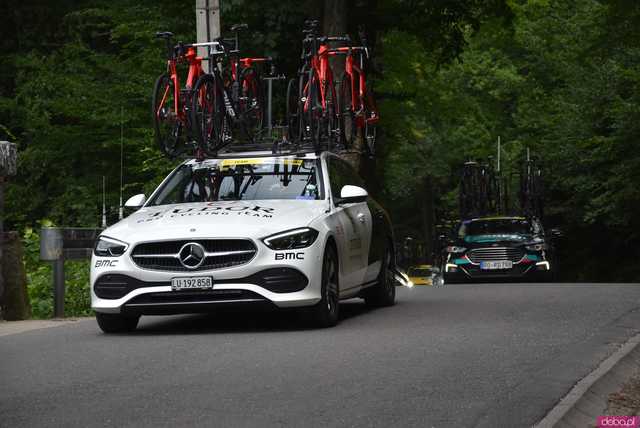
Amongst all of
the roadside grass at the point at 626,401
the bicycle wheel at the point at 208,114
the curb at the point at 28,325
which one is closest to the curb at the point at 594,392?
the roadside grass at the point at 626,401

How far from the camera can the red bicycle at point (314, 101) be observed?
Answer: 16641 millimetres

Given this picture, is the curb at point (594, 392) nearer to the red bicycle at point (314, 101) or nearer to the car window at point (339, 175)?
the car window at point (339, 175)

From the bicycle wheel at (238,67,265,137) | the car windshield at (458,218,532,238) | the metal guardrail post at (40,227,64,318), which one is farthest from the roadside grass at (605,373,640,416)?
the car windshield at (458,218,532,238)

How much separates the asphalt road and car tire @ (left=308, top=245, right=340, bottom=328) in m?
Result: 0.18

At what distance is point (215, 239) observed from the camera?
12.8 m

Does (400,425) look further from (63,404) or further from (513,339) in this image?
(513,339)

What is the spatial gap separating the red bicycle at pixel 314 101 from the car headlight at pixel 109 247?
11.2 ft

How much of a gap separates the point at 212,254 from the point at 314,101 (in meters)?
4.47

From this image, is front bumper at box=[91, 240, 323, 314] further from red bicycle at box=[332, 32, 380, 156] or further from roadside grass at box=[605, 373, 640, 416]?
red bicycle at box=[332, 32, 380, 156]

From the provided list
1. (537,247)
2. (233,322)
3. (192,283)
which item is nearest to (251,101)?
(233,322)

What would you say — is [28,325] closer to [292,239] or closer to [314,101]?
[292,239]

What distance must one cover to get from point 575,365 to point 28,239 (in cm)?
1348

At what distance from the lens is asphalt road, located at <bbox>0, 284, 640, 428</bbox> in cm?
799

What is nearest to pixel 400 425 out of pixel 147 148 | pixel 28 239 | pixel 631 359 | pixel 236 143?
pixel 631 359
